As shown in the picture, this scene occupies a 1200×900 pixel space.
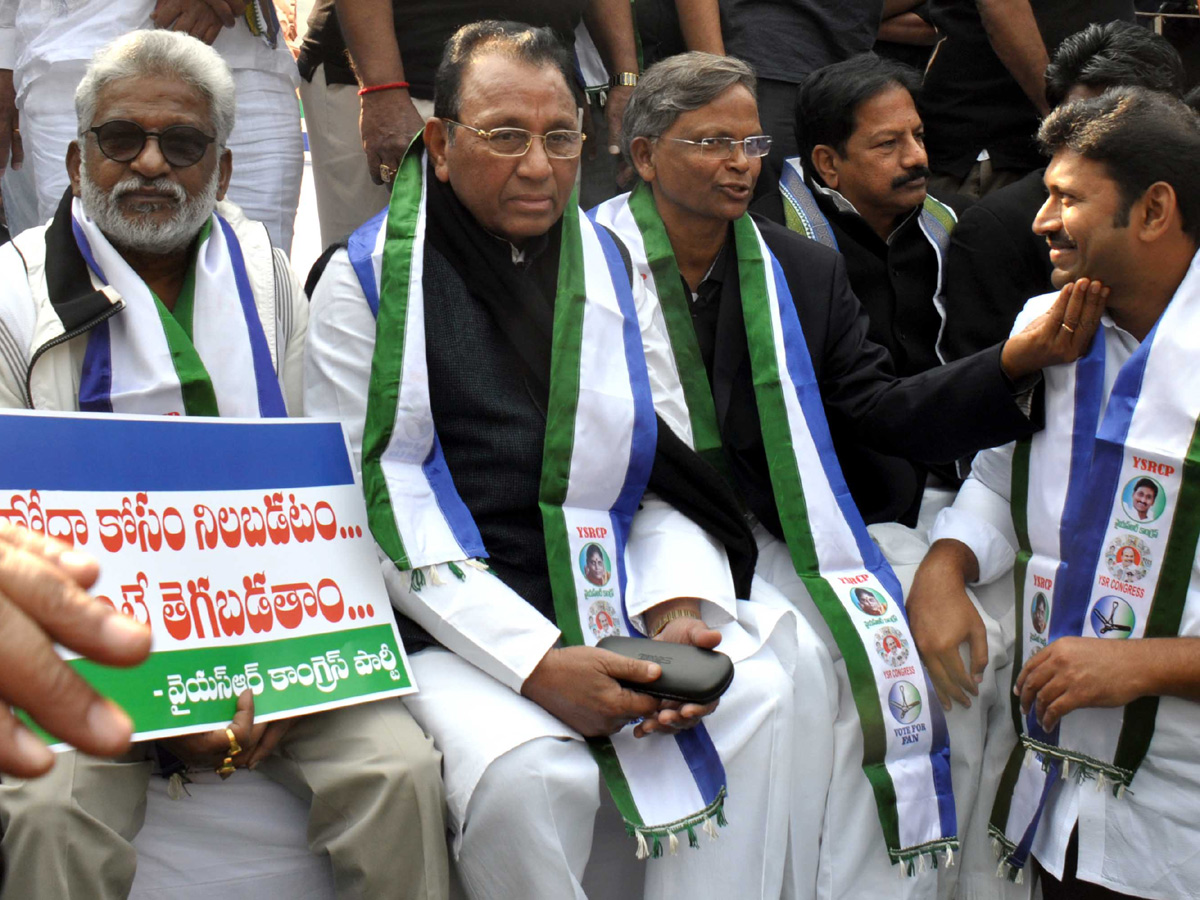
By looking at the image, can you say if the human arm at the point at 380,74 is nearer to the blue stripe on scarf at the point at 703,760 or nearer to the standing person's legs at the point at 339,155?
the standing person's legs at the point at 339,155

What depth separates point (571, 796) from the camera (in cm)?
262

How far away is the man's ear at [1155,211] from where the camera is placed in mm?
2918

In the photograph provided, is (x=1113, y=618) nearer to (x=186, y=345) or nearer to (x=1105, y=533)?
(x=1105, y=533)

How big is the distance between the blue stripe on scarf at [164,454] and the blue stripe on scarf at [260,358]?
0.82 ft

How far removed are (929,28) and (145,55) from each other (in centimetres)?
348

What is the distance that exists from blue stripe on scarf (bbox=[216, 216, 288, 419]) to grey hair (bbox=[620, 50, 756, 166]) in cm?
132

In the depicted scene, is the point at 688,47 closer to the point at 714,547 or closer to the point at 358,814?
the point at 714,547

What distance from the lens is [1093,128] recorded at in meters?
3.00

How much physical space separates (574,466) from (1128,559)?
125 cm

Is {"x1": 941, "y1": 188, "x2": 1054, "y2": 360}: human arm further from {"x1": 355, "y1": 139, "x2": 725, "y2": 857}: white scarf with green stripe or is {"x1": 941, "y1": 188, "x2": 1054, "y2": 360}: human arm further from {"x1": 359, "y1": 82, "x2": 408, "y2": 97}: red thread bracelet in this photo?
{"x1": 359, "y1": 82, "x2": 408, "y2": 97}: red thread bracelet

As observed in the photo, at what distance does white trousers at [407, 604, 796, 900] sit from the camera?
257 cm

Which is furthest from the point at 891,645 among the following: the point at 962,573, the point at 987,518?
the point at 987,518

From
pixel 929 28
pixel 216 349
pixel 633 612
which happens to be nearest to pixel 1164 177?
pixel 633 612

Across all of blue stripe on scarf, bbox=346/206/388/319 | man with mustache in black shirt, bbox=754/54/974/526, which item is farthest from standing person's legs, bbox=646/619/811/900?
man with mustache in black shirt, bbox=754/54/974/526
